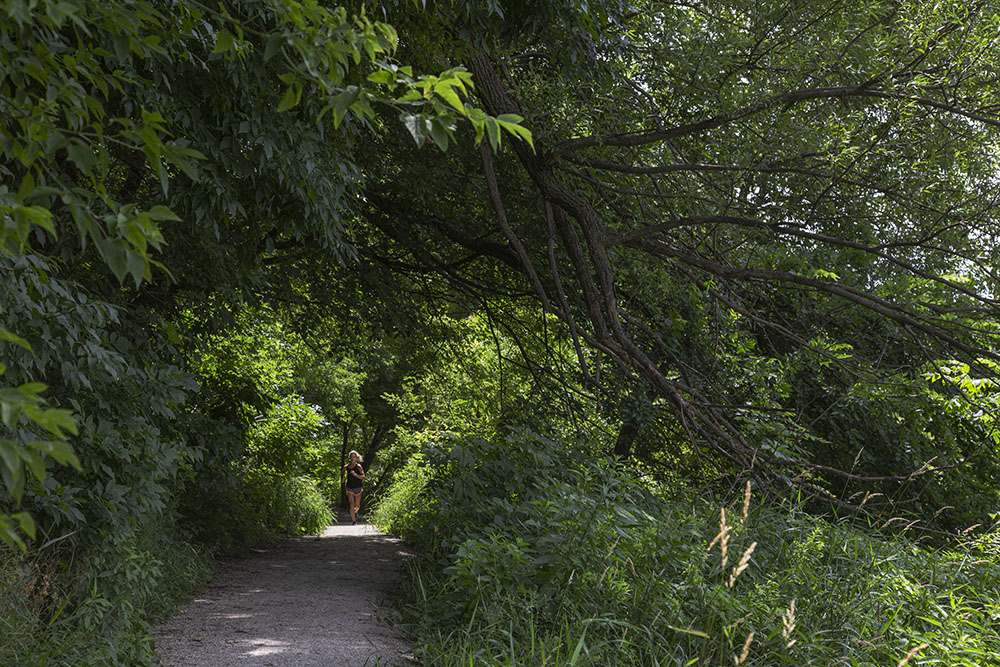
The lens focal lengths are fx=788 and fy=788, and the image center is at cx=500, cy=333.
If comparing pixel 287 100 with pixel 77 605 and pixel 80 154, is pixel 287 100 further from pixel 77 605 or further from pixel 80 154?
pixel 77 605

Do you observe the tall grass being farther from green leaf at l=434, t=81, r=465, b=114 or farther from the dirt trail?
green leaf at l=434, t=81, r=465, b=114

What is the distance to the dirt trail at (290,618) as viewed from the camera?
4.66m

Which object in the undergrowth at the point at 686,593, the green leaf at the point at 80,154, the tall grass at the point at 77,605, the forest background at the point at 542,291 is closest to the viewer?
the green leaf at the point at 80,154


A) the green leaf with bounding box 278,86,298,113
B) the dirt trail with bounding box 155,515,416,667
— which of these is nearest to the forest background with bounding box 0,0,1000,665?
the green leaf with bounding box 278,86,298,113

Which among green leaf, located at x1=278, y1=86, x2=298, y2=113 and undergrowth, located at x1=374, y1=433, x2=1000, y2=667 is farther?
undergrowth, located at x1=374, y1=433, x2=1000, y2=667

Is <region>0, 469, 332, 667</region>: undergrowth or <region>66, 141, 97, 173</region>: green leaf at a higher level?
<region>66, 141, 97, 173</region>: green leaf

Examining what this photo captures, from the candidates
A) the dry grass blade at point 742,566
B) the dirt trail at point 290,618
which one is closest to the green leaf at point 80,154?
the dry grass blade at point 742,566

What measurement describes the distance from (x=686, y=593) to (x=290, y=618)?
2.97 m

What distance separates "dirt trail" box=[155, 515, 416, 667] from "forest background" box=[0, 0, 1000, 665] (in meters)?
0.28

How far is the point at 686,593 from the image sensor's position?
439 centimetres

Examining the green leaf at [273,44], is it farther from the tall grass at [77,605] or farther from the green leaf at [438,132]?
the tall grass at [77,605]

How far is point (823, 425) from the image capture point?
971 cm

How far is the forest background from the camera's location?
125 inches

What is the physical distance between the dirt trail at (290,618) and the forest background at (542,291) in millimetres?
282
